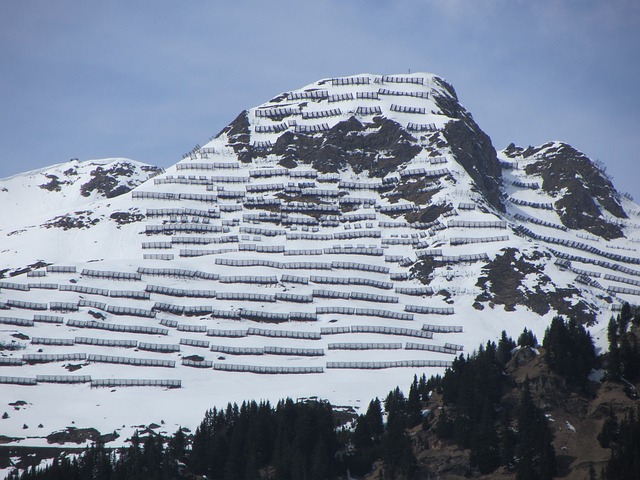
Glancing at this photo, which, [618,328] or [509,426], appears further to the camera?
[618,328]

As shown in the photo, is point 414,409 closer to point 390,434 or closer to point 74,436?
point 390,434

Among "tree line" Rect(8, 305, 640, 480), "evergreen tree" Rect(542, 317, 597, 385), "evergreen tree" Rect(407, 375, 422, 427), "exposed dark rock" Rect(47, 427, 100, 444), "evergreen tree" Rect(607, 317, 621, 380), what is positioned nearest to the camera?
"tree line" Rect(8, 305, 640, 480)

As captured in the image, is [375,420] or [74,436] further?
[74,436]

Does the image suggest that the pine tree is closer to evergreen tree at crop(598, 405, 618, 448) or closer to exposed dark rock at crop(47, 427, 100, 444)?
evergreen tree at crop(598, 405, 618, 448)

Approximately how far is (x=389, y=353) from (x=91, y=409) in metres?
56.0

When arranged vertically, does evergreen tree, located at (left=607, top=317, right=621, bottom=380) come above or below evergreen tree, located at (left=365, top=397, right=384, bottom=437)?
above

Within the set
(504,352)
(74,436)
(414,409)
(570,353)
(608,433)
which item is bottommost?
(74,436)

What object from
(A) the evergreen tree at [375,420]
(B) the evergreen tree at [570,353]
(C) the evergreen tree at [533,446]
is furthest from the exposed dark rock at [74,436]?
(B) the evergreen tree at [570,353]

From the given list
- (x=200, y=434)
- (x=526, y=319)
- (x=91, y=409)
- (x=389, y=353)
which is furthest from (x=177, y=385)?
(x=526, y=319)

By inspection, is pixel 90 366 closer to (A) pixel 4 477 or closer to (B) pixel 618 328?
(A) pixel 4 477

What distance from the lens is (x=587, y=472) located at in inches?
4717

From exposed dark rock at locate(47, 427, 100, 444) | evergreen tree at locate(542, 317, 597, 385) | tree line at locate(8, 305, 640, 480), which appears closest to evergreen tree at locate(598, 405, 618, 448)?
tree line at locate(8, 305, 640, 480)

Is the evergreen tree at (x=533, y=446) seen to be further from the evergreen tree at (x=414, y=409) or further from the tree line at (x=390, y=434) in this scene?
the evergreen tree at (x=414, y=409)

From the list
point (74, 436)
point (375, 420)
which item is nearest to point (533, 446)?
point (375, 420)
